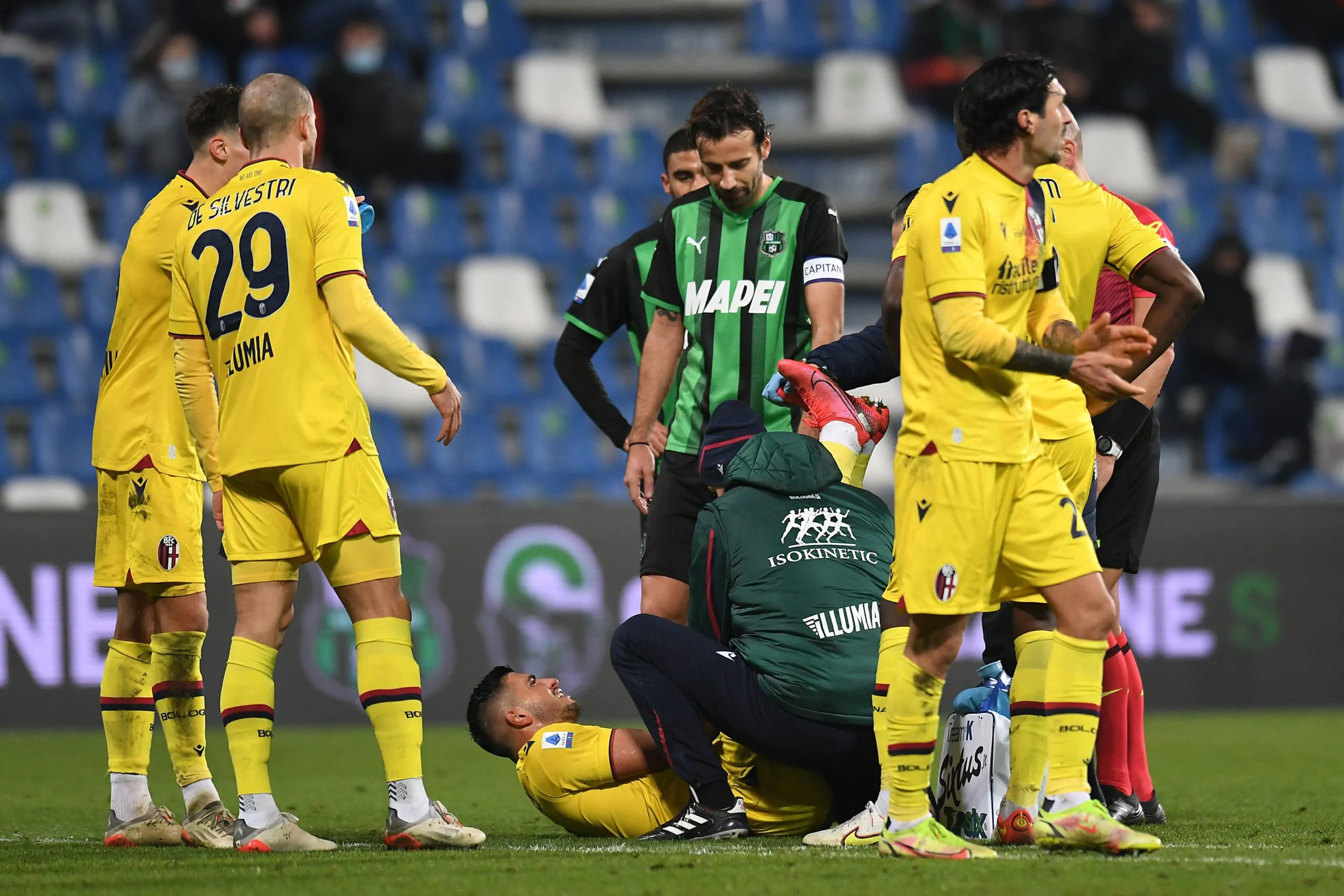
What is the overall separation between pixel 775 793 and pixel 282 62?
9.81m

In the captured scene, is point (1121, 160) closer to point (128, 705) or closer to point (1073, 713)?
point (1073, 713)

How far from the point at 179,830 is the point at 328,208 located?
1970mm

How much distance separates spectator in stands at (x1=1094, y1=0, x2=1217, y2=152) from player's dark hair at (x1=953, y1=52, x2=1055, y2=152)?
33.1ft

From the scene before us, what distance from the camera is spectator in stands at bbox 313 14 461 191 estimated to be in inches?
490

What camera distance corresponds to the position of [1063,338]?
4203 mm

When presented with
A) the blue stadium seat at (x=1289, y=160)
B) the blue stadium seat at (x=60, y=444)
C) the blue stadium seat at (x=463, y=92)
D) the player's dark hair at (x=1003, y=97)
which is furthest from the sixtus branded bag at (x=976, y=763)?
the blue stadium seat at (x=1289, y=160)

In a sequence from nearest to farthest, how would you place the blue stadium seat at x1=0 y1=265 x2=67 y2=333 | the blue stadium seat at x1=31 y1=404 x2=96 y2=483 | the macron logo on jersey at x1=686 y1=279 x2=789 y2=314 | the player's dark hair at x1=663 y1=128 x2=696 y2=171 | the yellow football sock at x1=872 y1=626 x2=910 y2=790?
the yellow football sock at x1=872 y1=626 x2=910 y2=790 < the macron logo on jersey at x1=686 y1=279 x2=789 y2=314 < the player's dark hair at x1=663 y1=128 x2=696 y2=171 < the blue stadium seat at x1=31 y1=404 x2=96 y2=483 < the blue stadium seat at x1=0 y1=265 x2=67 y2=333

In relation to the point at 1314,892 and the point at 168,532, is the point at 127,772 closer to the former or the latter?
the point at 168,532

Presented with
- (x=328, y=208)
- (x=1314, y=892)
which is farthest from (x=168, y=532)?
(x=1314, y=892)

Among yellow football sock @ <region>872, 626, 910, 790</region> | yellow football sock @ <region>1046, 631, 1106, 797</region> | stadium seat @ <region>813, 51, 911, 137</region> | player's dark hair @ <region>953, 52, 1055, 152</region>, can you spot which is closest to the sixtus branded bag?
yellow football sock @ <region>872, 626, 910, 790</region>

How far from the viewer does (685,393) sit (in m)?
5.84

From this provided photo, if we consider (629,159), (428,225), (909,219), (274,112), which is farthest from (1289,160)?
(274,112)

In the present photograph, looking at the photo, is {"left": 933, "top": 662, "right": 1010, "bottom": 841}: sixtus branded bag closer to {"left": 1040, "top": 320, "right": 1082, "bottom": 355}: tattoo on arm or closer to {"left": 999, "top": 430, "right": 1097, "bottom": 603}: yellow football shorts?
{"left": 999, "top": 430, "right": 1097, "bottom": 603}: yellow football shorts

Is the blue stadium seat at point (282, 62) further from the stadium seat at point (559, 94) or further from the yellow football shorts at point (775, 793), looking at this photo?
the yellow football shorts at point (775, 793)
